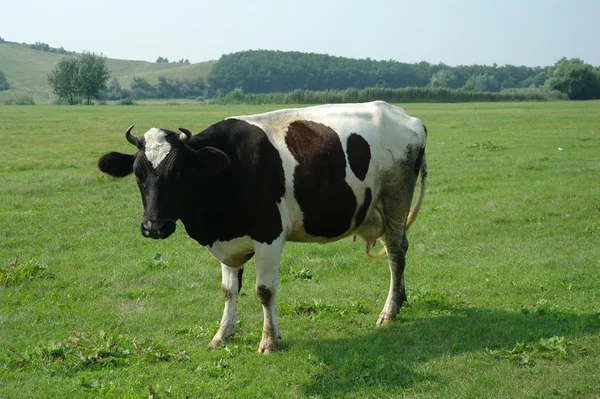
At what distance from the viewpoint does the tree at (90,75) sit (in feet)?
376

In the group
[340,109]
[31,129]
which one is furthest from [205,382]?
[31,129]

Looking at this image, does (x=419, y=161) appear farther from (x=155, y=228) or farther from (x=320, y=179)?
(x=155, y=228)

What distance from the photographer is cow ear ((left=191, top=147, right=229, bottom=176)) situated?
7449mm

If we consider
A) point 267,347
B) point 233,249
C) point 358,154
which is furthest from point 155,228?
point 358,154

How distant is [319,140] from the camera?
8445 millimetres

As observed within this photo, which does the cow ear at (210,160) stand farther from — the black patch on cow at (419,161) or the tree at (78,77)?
the tree at (78,77)

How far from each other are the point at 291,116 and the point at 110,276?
14.3 feet

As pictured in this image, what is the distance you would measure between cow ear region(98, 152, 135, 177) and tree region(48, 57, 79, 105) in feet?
372

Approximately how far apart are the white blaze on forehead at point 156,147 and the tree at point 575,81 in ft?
372

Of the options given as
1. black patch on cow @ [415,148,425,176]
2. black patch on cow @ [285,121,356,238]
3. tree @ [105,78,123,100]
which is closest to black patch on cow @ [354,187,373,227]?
black patch on cow @ [285,121,356,238]

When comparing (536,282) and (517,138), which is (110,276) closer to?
(536,282)

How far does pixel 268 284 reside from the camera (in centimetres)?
789

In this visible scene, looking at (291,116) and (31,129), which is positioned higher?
(291,116)

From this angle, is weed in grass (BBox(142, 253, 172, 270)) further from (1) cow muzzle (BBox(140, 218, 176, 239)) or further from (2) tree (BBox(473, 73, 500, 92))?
(2) tree (BBox(473, 73, 500, 92))
